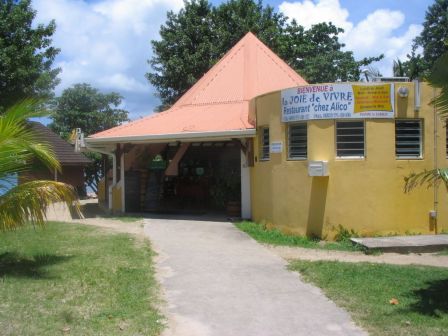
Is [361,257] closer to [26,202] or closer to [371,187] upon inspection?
[371,187]

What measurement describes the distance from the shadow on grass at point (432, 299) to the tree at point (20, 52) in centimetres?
1334

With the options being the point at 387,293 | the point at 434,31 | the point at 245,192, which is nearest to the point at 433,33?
the point at 434,31

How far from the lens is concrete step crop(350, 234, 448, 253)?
10188 mm

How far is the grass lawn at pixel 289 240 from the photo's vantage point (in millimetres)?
10879

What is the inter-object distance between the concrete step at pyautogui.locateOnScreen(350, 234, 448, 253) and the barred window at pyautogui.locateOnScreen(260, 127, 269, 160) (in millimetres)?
3431

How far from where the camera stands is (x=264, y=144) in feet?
44.5

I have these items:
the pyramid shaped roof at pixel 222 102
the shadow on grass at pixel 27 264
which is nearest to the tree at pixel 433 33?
the pyramid shaped roof at pixel 222 102

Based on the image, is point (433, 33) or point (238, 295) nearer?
point (238, 295)

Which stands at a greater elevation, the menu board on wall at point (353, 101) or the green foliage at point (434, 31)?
the green foliage at point (434, 31)

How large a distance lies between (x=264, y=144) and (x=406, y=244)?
4579 mm

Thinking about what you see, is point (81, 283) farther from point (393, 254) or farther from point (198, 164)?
point (198, 164)

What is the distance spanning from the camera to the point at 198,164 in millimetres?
20219

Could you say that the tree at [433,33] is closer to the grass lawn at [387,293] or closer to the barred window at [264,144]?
the barred window at [264,144]

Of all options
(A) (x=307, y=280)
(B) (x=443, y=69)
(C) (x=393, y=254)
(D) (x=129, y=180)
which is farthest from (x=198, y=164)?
(B) (x=443, y=69)
